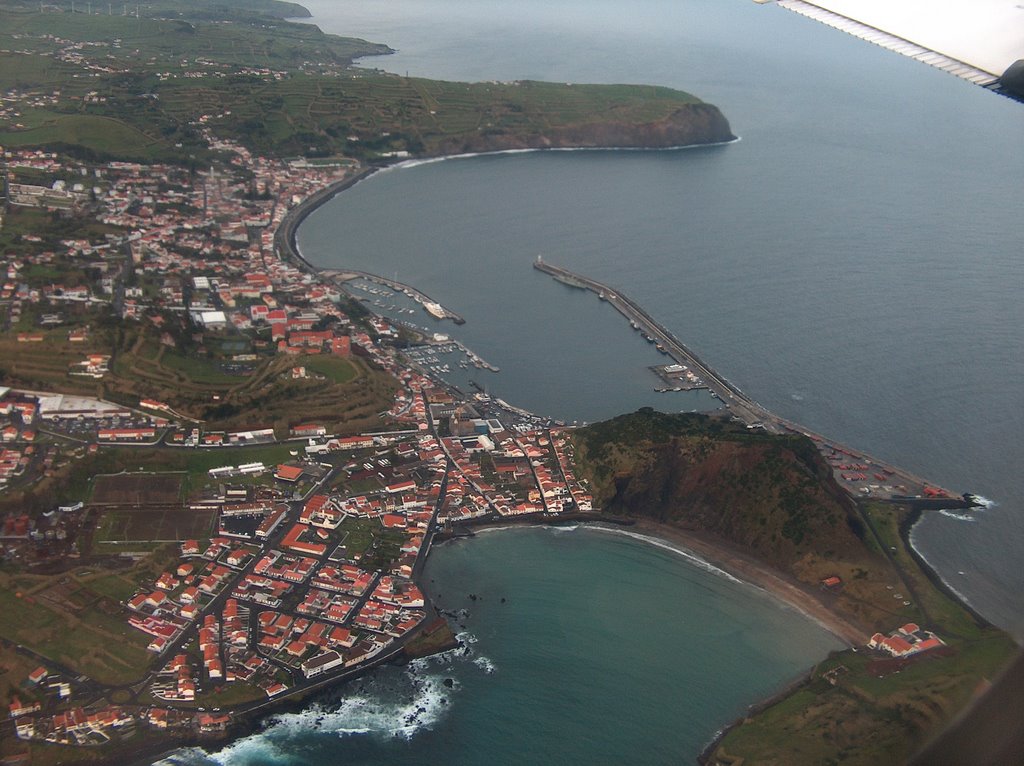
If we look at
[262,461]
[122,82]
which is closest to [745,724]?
[262,461]

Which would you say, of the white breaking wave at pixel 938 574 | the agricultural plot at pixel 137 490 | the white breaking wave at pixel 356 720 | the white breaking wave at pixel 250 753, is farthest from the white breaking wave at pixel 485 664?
the white breaking wave at pixel 938 574

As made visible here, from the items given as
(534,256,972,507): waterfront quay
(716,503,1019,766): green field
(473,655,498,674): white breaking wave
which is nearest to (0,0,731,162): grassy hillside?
(534,256,972,507): waterfront quay

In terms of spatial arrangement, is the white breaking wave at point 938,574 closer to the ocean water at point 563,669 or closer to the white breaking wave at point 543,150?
the ocean water at point 563,669

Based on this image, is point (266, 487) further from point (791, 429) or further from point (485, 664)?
point (791, 429)

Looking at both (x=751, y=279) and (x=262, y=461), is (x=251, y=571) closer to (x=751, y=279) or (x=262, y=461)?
(x=262, y=461)

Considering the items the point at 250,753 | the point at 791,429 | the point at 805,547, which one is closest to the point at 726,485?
→ the point at 805,547
